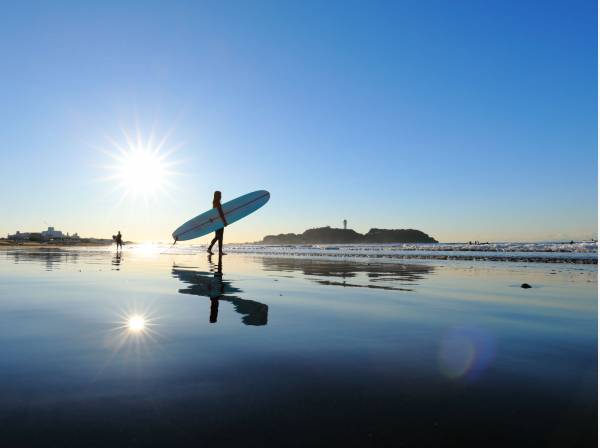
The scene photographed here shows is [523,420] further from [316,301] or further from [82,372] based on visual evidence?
[316,301]

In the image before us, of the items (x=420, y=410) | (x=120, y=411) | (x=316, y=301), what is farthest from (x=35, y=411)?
(x=316, y=301)

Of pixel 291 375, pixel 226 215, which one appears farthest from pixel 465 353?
pixel 226 215

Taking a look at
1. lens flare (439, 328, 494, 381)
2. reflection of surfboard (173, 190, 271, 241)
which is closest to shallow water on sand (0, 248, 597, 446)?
lens flare (439, 328, 494, 381)

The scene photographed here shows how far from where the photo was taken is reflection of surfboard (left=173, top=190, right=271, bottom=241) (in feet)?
Result: 74.3

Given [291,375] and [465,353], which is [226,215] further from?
[291,375]

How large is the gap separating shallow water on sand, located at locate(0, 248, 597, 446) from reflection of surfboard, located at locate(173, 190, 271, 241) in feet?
54.8

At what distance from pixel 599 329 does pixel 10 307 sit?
7.55m

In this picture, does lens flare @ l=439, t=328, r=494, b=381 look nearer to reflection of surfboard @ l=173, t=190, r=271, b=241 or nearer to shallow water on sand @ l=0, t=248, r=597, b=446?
shallow water on sand @ l=0, t=248, r=597, b=446

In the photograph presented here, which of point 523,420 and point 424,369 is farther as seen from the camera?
point 424,369

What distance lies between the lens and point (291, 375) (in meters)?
2.87

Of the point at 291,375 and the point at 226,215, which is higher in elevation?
the point at 226,215

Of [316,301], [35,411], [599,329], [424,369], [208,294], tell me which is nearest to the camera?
[35,411]

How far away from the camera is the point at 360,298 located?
6.95 meters

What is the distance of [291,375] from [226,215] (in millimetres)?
20376
